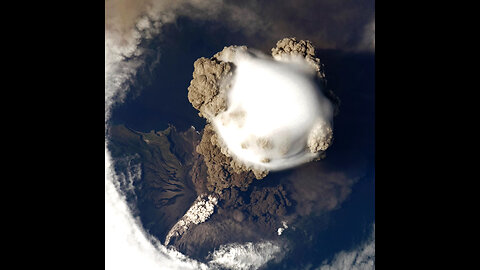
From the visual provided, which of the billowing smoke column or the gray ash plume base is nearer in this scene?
the billowing smoke column

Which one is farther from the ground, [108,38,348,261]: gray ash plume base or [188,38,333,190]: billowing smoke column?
[188,38,333,190]: billowing smoke column

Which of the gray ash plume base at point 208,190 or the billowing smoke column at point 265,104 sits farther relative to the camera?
the gray ash plume base at point 208,190

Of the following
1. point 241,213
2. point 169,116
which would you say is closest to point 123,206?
point 169,116

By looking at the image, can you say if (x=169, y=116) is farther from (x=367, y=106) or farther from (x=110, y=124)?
(x=367, y=106)

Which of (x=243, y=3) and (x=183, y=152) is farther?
(x=183, y=152)

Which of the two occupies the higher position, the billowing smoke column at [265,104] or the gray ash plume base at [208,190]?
the billowing smoke column at [265,104]
